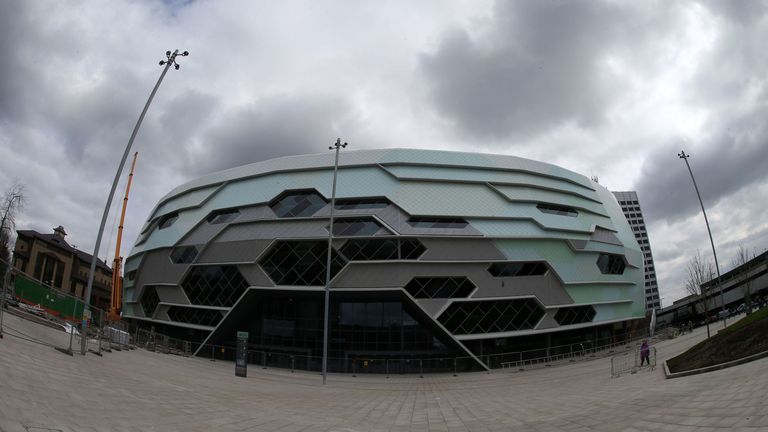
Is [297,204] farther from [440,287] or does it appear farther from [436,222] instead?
[440,287]

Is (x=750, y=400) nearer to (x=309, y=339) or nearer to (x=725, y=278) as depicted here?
(x=309, y=339)

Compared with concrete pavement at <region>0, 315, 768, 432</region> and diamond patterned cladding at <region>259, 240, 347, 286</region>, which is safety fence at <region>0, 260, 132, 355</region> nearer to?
concrete pavement at <region>0, 315, 768, 432</region>

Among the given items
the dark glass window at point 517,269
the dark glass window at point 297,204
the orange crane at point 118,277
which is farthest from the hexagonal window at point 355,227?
the orange crane at point 118,277

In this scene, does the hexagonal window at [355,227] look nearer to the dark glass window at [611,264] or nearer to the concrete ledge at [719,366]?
the concrete ledge at [719,366]

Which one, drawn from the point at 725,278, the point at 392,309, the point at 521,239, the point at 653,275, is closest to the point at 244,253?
the point at 392,309

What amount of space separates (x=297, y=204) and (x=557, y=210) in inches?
946

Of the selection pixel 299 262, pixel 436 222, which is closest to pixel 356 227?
pixel 299 262

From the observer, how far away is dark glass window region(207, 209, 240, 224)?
1299 inches

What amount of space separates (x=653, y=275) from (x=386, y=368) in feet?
421

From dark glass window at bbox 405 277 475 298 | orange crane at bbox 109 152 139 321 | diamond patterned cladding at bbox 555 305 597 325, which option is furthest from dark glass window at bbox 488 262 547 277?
orange crane at bbox 109 152 139 321

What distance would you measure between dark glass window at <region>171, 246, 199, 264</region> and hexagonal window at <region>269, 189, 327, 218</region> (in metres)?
8.98

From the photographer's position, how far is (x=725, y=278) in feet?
183

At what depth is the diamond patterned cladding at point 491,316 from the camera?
93.5 feet

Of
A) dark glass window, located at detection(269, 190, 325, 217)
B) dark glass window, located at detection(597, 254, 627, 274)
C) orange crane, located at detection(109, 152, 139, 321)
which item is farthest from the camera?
orange crane, located at detection(109, 152, 139, 321)
